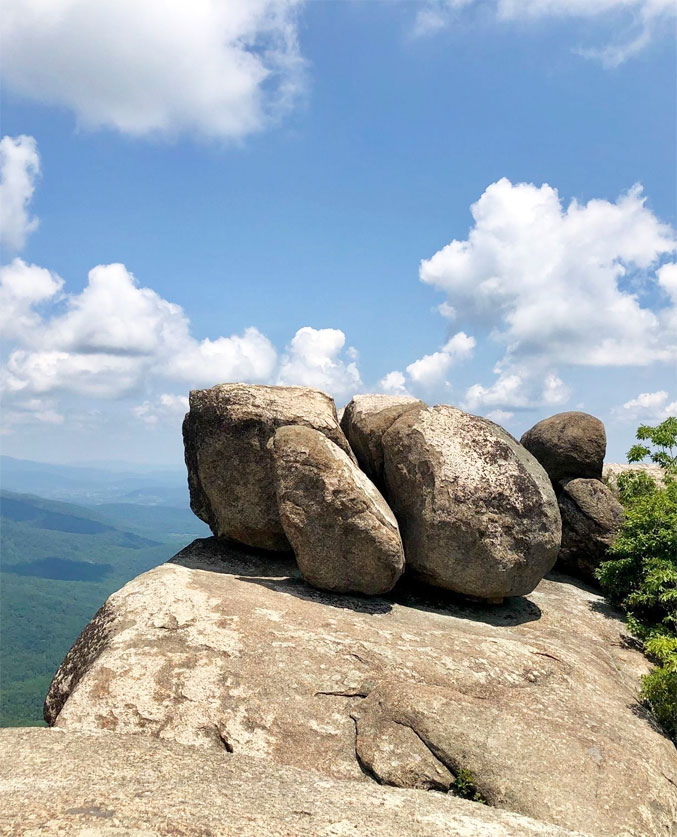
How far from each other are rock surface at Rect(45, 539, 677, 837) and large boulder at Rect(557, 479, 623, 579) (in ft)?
26.0

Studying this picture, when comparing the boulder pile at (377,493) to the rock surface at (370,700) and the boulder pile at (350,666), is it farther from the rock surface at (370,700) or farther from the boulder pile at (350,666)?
the rock surface at (370,700)

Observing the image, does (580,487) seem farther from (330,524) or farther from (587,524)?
(330,524)

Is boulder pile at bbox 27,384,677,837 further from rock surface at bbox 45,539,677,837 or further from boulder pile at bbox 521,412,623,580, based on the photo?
boulder pile at bbox 521,412,623,580

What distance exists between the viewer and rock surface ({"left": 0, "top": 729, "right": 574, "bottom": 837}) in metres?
6.52

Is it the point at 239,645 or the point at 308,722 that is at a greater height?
the point at 239,645

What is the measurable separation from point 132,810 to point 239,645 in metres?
4.76

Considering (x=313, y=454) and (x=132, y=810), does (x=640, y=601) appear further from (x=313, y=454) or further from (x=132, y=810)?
(x=132, y=810)

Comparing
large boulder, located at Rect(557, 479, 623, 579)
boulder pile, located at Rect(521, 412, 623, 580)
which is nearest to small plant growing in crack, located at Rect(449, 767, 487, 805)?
boulder pile, located at Rect(521, 412, 623, 580)

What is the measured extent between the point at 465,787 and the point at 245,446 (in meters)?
11.3

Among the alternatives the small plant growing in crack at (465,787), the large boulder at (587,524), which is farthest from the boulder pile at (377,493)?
the small plant growing in crack at (465,787)

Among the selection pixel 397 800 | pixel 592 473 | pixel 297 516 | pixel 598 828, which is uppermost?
pixel 592 473

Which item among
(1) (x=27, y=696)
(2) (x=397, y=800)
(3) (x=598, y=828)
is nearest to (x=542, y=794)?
(3) (x=598, y=828)

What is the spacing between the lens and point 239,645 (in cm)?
1145

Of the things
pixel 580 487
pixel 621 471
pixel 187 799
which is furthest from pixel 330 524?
pixel 621 471
